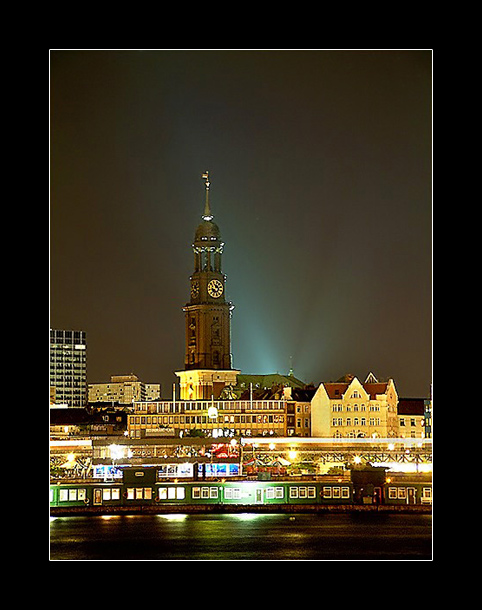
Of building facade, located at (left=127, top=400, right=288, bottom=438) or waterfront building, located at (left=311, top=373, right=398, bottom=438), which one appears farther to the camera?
building facade, located at (left=127, top=400, right=288, bottom=438)

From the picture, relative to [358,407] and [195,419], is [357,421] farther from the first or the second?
[195,419]

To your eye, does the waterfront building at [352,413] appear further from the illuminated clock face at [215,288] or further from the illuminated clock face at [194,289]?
the illuminated clock face at [194,289]

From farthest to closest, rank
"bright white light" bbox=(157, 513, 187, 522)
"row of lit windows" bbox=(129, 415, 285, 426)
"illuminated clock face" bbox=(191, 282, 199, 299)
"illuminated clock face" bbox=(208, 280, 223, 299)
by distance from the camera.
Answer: "row of lit windows" bbox=(129, 415, 285, 426) < "illuminated clock face" bbox=(191, 282, 199, 299) < "illuminated clock face" bbox=(208, 280, 223, 299) < "bright white light" bbox=(157, 513, 187, 522)

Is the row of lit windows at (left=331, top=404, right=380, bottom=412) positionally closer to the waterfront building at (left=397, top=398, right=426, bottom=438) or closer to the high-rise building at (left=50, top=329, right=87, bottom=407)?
the waterfront building at (left=397, top=398, right=426, bottom=438)

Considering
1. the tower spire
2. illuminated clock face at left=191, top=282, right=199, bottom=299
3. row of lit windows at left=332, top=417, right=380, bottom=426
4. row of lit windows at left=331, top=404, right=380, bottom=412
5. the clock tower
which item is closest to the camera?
the tower spire

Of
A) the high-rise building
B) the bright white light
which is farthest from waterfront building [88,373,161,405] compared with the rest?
the bright white light
